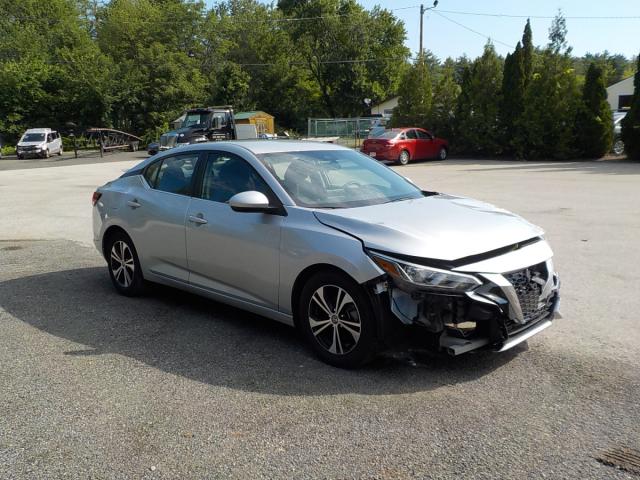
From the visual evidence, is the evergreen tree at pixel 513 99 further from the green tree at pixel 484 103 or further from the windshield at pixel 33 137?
the windshield at pixel 33 137

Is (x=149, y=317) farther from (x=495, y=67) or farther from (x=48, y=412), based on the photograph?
(x=495, y=67)

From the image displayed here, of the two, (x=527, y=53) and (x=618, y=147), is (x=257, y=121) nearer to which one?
(x=527, y=53)

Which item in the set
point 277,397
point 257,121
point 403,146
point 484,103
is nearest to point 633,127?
point 484,103

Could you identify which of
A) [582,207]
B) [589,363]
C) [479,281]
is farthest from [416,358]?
[582,207]

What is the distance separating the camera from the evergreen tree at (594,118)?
951 inches

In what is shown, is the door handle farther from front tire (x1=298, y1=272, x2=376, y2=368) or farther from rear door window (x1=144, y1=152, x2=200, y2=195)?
front tire (x1=298, y1=272, x2=376, y2=368)

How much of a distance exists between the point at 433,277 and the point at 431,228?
0.48 meters

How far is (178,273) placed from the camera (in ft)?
17.5

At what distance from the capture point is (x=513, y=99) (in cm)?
2595

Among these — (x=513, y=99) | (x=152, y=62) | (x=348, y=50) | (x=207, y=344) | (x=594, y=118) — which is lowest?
(x=207, y=344)

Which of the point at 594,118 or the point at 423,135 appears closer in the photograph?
the point at 594,118

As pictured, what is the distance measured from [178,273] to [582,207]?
9.04m

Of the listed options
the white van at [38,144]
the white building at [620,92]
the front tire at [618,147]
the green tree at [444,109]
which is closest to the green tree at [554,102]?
the front tire at [618,147]

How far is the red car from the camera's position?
24.6 meters
